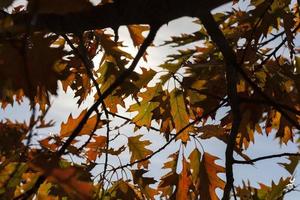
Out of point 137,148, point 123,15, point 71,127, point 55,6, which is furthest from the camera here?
point 137,148

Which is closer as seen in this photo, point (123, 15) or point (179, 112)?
point (123, 15)

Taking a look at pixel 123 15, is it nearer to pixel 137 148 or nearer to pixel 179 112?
pixel 179 112

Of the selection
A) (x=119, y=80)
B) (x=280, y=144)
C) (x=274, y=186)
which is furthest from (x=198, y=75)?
(x=119, y=80)

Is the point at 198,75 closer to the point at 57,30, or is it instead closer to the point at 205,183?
the point at 205,183

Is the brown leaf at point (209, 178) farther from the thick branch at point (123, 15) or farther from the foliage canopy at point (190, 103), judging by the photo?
the thick branch at point (123, 15)

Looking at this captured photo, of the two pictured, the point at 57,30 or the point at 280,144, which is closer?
the point at 57,30

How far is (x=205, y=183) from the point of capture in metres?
2.41

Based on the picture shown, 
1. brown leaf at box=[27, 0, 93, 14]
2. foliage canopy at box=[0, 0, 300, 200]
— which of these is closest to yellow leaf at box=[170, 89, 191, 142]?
foliage canopy at box=[0, 0, 300, 200]

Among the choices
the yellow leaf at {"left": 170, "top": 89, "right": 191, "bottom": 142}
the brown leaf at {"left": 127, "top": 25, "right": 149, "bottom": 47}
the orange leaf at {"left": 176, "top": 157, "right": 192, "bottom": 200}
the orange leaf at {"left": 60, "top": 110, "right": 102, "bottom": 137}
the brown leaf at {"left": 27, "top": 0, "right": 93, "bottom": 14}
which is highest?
the brown leaf at {"left": 127, "top": 25, "right": 149, "bottom": 47}

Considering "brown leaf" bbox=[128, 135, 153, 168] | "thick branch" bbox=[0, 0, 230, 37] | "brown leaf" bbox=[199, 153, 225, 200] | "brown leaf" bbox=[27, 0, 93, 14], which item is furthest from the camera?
"brown leaf" bbox=[128, 135, 153, 168]

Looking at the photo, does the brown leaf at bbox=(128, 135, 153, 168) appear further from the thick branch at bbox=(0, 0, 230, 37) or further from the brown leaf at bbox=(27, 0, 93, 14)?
the brown leaf at bbox=(27, 0, 93, 14)

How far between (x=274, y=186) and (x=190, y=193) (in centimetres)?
43

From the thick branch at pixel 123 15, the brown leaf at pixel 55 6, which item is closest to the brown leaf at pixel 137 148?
the thick branch at pixel 123 15

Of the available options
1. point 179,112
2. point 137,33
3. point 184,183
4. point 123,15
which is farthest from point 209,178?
point 123,15
